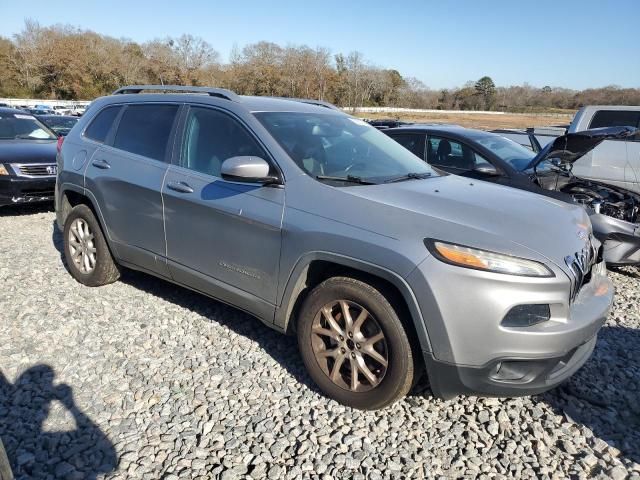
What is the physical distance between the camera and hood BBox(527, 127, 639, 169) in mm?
5086

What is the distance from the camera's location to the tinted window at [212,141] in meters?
3.37

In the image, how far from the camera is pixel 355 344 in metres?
2.79

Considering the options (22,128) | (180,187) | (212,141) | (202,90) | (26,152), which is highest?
(202,90)

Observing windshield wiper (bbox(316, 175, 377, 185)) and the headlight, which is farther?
windshield wiper (bbox(316, 175, 377, 185))

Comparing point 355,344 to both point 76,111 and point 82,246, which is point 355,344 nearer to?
point 82,246

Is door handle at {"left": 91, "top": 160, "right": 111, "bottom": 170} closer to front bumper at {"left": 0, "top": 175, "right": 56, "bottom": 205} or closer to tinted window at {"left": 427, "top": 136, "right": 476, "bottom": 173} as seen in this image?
front bumper at {"left": 0, "top": 175, "right": 56, "bottom": 205}

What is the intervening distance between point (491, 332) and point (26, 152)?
25.5 ft

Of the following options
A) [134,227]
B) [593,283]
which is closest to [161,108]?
[134,227]

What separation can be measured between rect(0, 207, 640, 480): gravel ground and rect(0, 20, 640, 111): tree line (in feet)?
221

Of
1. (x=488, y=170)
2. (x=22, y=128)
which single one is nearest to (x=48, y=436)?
(x=488, y=170)

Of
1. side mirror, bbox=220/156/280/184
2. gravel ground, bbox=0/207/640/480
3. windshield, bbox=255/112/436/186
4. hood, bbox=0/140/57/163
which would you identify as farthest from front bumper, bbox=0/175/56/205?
side mirror, bbox=220/156/280/184

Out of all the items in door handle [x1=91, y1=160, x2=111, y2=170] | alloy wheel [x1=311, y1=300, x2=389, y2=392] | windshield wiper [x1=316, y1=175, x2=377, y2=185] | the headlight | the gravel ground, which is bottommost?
the gravel ground

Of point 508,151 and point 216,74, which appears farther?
point 216,74

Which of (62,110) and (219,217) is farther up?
(62,110)
